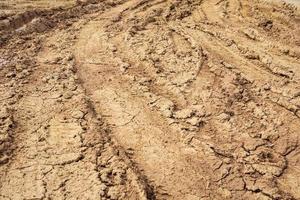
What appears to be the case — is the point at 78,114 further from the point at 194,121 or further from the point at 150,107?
the point at 194,121

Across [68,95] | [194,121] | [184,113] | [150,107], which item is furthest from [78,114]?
[194,121]

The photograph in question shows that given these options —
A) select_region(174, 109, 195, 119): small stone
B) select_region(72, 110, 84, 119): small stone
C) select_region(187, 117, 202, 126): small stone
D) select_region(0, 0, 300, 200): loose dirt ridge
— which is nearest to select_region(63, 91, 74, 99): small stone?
select_region(0, 0, 300, 200): loose dirt ridge

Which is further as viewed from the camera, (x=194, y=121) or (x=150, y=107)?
(x=150, y=107)

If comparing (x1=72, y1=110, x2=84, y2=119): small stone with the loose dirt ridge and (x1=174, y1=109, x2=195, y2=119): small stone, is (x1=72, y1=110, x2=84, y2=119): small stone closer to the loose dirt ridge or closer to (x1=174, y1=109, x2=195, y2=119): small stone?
the loose dirt ridge

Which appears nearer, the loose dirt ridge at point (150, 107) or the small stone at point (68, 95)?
the loose dirt ridge at point (150, 107)

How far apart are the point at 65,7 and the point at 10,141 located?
4.46m

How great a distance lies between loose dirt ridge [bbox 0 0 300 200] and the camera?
3.26 m

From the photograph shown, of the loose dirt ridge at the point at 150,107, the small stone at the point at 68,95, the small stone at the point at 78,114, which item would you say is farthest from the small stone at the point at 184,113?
the small stone at the point at 68,95

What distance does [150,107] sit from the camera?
4227mm

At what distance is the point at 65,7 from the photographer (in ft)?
24.3

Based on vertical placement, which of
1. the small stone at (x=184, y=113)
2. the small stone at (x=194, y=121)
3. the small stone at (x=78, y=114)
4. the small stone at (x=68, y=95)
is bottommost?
the small stone at (x=194, y=121)

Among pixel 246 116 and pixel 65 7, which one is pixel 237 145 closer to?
pixel 246 116

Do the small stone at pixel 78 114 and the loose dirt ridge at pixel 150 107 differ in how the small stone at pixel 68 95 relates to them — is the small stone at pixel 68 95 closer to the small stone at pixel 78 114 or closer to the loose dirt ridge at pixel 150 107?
the loose dirt ridge at pixel 150 107

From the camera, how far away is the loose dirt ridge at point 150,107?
3264mm
